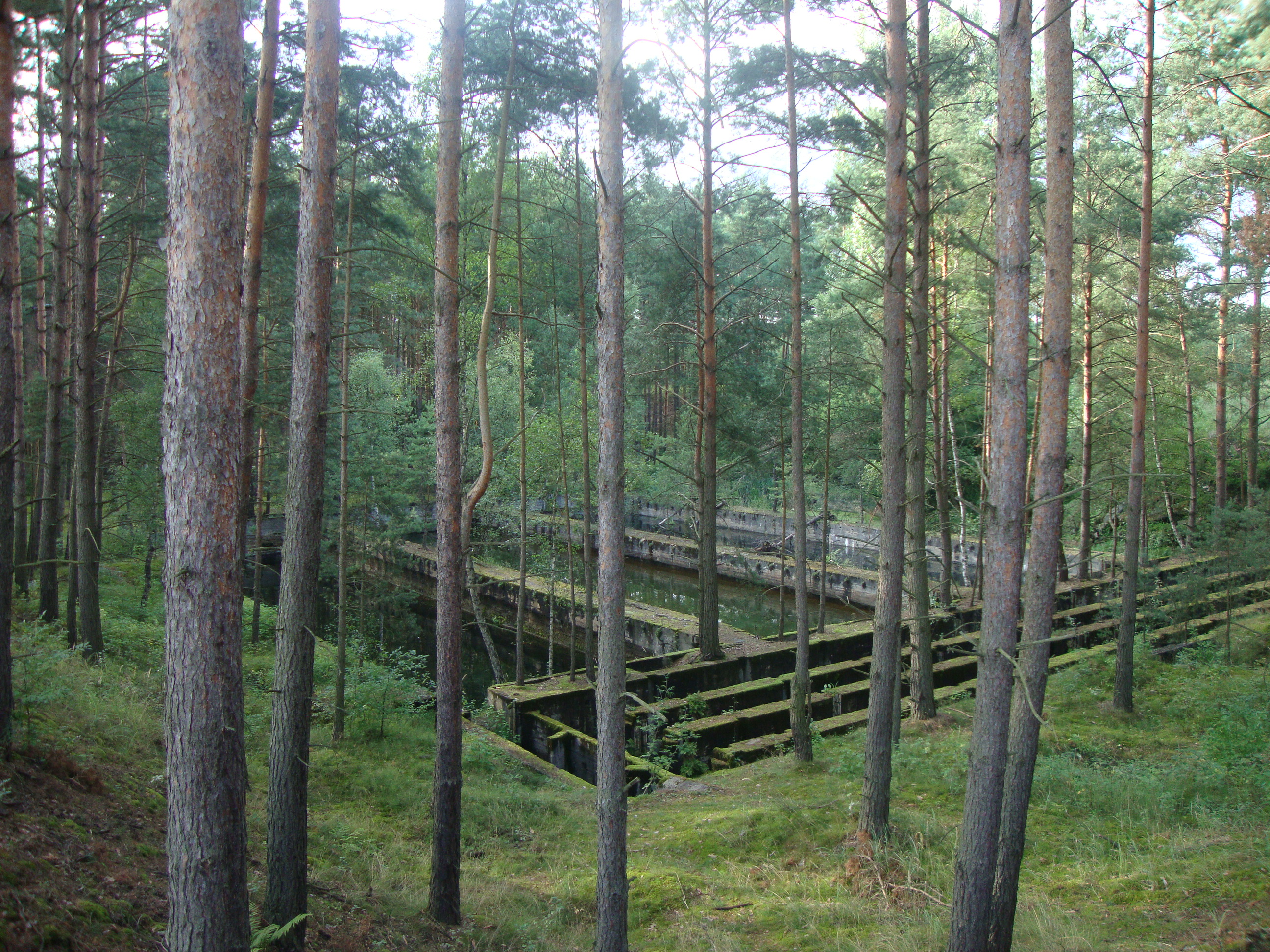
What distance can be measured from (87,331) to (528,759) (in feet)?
25.6

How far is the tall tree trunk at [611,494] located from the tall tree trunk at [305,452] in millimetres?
1851

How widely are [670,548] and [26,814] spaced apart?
2391 cm

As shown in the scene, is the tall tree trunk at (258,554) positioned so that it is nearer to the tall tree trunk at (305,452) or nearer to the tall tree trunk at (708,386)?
the tall tree trunk at (708,386)

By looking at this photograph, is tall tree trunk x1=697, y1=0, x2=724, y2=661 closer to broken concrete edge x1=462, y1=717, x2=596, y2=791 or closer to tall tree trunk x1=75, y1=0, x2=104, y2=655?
broken concrete edge x1=462, y1=717, x2=596, y2=791

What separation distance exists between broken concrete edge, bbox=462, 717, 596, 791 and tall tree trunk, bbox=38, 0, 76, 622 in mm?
5852

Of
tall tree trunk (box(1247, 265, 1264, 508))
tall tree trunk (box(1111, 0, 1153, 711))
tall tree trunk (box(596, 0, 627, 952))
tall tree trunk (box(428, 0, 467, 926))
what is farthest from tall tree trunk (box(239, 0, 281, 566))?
tall tree trunk (box(1247, 265, 1264, 508))

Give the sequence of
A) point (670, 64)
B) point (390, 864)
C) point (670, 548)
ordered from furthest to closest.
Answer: point (670, 548) → point (670, 64) → point (390, 864)

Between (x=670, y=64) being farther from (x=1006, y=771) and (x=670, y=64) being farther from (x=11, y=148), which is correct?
(x=1006, y=771)

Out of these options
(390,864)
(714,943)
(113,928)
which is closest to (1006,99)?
(714,943)

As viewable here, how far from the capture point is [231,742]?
11.5ft

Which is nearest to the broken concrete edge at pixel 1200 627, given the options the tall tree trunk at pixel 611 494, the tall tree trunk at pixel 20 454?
the tall tree trunk at pixel 611 494

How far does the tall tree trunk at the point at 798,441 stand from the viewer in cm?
888

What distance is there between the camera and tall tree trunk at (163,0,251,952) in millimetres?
3377

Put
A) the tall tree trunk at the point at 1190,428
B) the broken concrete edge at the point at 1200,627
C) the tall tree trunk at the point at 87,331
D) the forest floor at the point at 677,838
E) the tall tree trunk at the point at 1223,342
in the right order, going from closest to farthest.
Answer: the forest floor at the point at 677,838
the tall tree trunk at the point at 87,331
the broken concrete edge at the point at 1200,627
the tall tree trunk at the point at 1223,342
the tall tree trunk at the point at 1190,428
